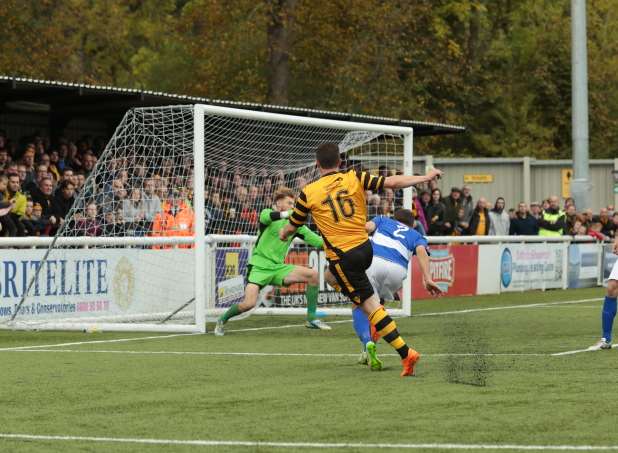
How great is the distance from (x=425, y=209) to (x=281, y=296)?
22.1 feet

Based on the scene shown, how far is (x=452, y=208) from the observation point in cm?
2717

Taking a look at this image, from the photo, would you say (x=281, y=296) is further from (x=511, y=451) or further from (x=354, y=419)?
(x=511, y=451)

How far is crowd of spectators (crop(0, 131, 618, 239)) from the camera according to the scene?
58.7ft

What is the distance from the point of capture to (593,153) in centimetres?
5169

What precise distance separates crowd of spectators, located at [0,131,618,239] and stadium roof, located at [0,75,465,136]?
2.58ft

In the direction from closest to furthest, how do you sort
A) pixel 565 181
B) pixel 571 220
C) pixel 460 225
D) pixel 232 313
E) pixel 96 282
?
pixel 232 313 → pixel 96 282 → pixel 460 225 → pixel 571 220 → pixel 565 181

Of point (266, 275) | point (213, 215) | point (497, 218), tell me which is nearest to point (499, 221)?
point (497, 218)

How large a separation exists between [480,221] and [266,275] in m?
11.6

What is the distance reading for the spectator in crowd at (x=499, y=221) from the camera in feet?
91.6

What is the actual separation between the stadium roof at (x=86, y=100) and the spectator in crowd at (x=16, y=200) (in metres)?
1.74

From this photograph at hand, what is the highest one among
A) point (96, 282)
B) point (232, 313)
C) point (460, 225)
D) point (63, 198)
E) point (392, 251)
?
point (63, 198)

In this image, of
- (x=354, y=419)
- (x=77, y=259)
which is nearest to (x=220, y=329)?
(x=77, y=259)

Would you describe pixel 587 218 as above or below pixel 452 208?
below

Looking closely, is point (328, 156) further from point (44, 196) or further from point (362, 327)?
point (44, 196)
